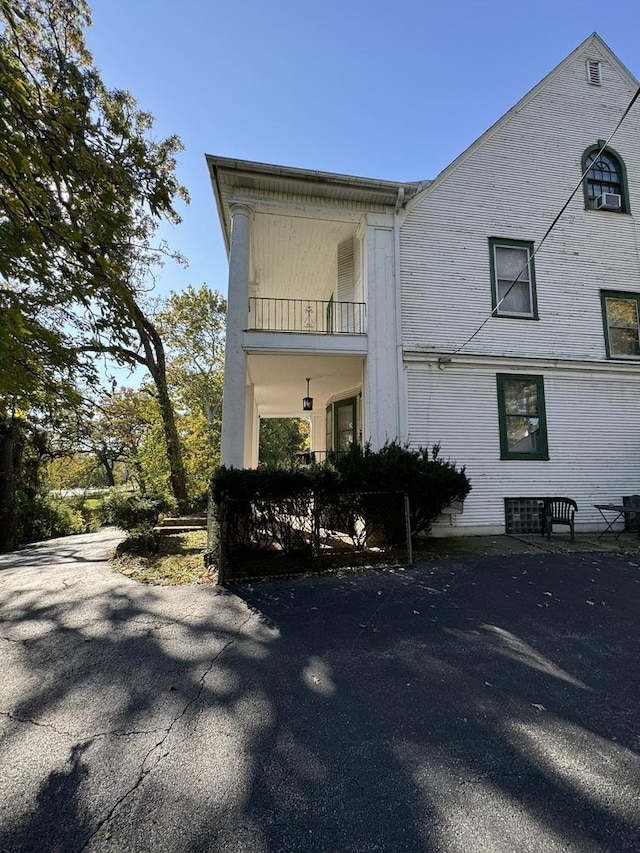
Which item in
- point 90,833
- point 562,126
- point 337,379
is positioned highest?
point 562,126

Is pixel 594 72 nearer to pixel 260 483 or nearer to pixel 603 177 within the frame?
pixel 603 177

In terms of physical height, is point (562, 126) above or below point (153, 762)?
above

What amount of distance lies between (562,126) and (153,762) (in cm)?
1398

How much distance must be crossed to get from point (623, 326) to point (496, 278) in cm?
337

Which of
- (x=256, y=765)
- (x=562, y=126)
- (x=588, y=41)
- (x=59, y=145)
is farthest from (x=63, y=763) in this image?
(x=588, y=41)

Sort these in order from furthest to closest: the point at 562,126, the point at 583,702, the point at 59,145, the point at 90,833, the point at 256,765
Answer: the point at 562,126 < the point at 59,145 < the point at 583,702 < the point at 256,765 < the point at 90,833

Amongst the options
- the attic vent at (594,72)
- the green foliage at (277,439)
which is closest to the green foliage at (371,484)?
the attic vent at (594,72)

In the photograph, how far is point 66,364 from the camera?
4234mm

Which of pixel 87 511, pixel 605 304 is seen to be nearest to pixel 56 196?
pixel 605 304

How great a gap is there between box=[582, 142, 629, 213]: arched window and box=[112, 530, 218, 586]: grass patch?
467 inches

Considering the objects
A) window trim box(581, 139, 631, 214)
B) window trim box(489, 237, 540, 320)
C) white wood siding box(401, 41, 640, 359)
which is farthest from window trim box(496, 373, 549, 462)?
window trim box(581, 139, 631, 214)

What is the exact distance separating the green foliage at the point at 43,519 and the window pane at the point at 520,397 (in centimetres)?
1459

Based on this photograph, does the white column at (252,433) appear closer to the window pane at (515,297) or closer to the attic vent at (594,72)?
the window pane at (515,297)

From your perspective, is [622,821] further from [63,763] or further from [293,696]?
[63,763]
